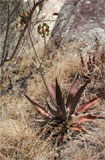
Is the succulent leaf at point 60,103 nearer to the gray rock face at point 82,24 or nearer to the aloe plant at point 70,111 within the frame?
the aloe plant at point 70,111

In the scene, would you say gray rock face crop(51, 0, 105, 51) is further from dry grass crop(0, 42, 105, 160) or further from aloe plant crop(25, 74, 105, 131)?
aloe plant crop(25, 74, 105, 131)

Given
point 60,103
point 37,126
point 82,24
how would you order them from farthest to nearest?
point 82,24 → point 37,126 → point 60,103

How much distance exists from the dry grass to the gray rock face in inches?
11.1

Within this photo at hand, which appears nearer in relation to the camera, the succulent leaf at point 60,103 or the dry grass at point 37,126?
the dry grass at point 37,126

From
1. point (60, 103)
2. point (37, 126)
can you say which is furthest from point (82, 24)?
point (37, 126)

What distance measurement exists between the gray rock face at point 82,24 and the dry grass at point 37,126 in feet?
0.93

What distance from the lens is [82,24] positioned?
422 cm

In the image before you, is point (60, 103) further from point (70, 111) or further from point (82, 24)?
point (82, 24)

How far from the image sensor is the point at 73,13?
14.9 feet

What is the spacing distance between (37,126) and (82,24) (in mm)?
2200

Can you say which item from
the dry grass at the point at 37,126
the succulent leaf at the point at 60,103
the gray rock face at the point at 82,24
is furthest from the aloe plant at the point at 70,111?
the gray rock face at the point at 82,24

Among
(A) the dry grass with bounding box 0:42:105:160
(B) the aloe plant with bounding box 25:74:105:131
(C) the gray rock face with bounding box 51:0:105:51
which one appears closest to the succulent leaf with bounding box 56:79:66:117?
(B) the aloe plant with bounding box 25:74:105:131

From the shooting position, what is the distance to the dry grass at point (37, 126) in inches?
93.4

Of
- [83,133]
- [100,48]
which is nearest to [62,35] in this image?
[100,48]
